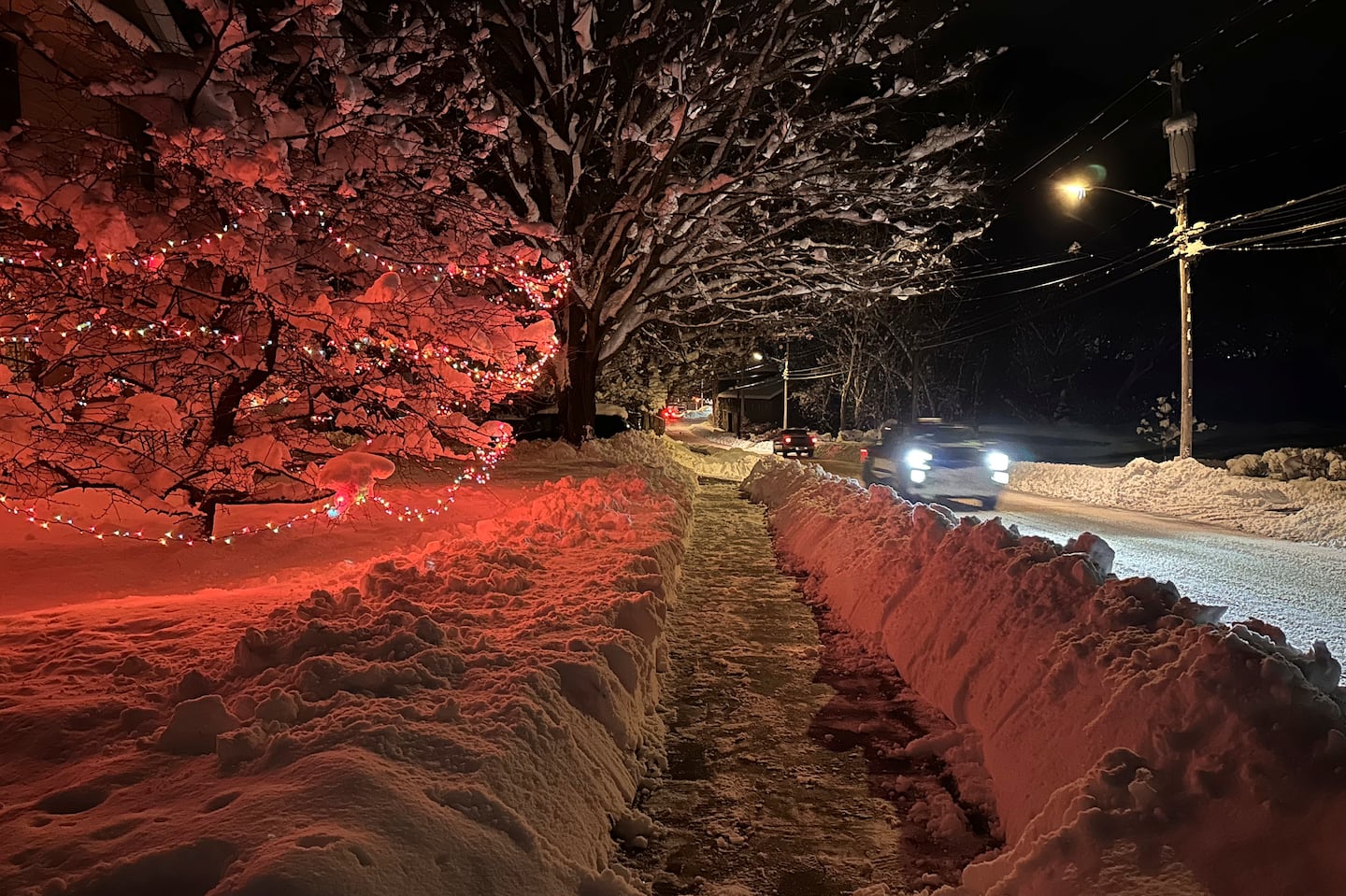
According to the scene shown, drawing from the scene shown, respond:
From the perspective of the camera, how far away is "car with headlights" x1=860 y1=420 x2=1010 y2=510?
51.6ft

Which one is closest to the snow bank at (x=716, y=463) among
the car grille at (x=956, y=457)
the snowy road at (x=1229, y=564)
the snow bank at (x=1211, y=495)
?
the snow bank at (x=1211, y=495)

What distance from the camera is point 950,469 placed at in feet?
51.9

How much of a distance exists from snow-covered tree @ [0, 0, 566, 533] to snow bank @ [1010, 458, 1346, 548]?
13878 mm

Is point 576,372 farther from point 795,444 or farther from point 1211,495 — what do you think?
point 795,444

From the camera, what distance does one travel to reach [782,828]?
429cm

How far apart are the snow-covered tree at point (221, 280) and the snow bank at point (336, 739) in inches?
75.0

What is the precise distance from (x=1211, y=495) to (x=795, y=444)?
21.9m

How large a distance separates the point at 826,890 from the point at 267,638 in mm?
3345

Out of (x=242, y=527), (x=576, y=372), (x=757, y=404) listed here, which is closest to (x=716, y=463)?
(x=576, y=372)

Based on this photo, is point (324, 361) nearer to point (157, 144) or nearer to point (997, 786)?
point (157, 144)

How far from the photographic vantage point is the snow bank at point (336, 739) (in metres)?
2.82

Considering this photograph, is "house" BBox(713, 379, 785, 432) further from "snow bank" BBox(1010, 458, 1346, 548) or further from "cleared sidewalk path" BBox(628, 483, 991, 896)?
"cleared sidewalk path" BBox(628, 483, 991, 896)

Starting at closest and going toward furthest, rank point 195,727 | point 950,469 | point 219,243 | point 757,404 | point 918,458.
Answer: point 195,727 < point 219,243 < point 950,469 < point 918,458 < point 757,404

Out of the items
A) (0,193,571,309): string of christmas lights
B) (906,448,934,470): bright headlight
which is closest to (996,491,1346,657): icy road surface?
(906,448,934,470): bright headlight
